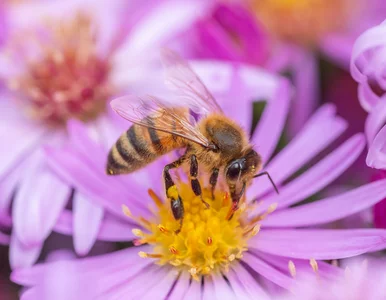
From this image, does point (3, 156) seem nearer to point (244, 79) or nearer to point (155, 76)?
point (155, 76)

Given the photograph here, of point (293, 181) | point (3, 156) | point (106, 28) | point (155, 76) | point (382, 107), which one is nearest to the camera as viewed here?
point (382, 107)

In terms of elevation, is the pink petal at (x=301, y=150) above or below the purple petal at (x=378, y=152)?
below

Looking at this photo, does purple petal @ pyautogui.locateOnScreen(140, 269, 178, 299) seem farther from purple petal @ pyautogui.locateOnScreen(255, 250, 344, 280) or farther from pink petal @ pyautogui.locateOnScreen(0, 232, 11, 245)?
pink petal @ pyautogui.locateOnScreen(0, 232, 11, 245)

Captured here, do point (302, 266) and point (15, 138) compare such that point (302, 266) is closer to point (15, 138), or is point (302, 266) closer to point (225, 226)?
point (225, 226)

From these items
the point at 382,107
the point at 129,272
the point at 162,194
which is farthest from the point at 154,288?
the point at 382,107

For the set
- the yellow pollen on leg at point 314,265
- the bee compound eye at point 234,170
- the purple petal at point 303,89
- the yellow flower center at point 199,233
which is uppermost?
the bee compound eye at point 234,170

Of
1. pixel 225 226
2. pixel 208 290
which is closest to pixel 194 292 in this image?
pixel 208 290

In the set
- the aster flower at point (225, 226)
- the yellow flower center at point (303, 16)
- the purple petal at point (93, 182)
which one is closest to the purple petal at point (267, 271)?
the aster flower at point (225, 226)

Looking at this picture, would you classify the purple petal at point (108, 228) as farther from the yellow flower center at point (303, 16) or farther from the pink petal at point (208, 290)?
the yellow flower center at point (303, 16)
